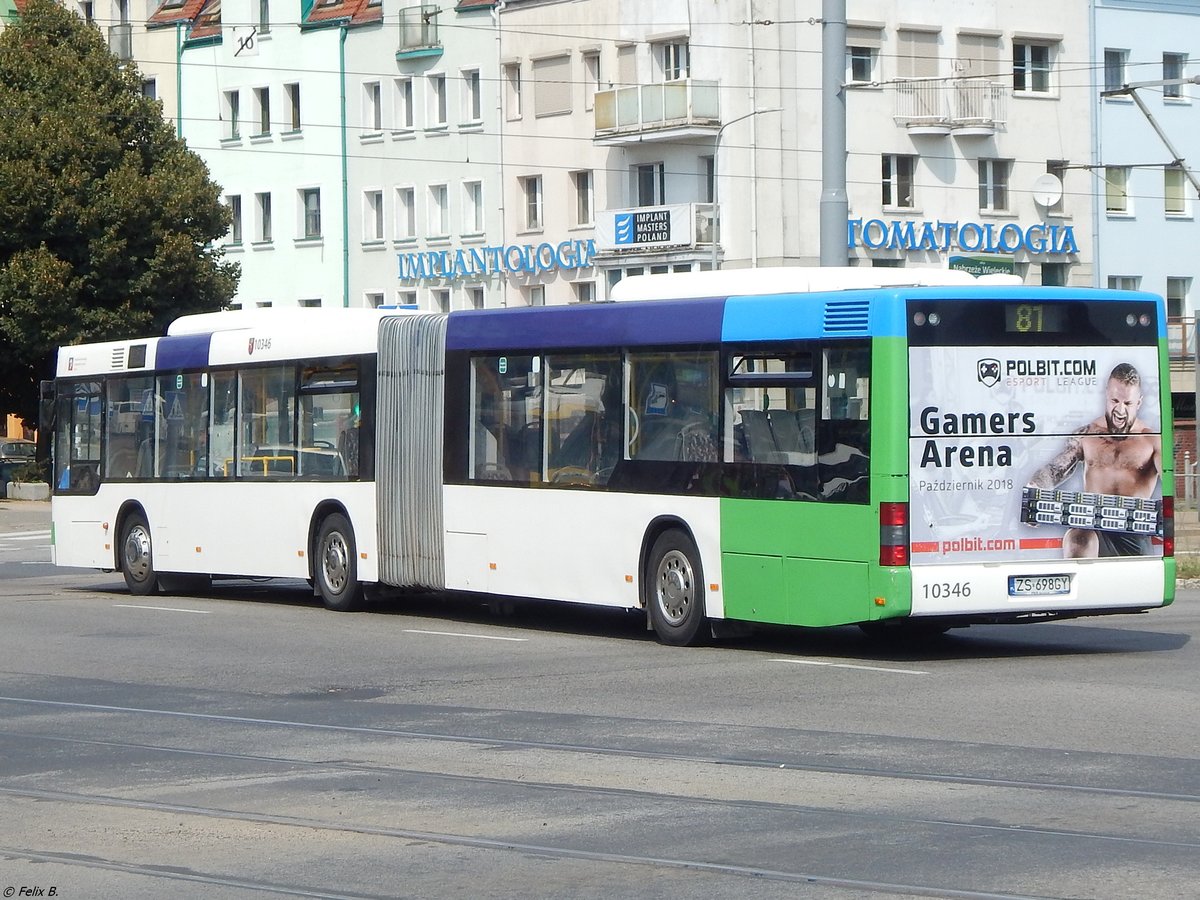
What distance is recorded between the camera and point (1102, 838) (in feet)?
28.0

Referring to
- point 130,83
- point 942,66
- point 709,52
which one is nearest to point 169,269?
point 130,83

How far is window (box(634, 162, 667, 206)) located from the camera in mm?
57344

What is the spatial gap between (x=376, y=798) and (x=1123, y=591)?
25.4ft

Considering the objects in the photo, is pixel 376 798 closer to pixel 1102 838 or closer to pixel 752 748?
pixel 752 748

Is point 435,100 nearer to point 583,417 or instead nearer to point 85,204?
point 85,204

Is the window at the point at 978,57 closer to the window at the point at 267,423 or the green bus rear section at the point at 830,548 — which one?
the window at the point at 267,423

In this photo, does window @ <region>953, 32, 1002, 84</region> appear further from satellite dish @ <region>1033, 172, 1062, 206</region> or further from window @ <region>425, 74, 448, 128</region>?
window @ <region>425, 74, 448, 128</region>

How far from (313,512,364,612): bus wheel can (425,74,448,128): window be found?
144ft

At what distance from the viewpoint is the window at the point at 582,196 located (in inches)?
2338

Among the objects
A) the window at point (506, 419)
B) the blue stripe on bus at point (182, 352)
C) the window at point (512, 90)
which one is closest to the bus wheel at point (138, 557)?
the blue stripe on bus at point (182, 352)

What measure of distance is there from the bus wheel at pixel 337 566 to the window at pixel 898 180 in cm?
3660

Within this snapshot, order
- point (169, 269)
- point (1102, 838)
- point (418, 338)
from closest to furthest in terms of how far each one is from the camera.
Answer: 1. point (1102, 838)
2. point (418, 338)
3. point (169, 269)

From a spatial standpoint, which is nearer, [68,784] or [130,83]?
[68,784]

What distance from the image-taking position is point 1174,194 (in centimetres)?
6088
